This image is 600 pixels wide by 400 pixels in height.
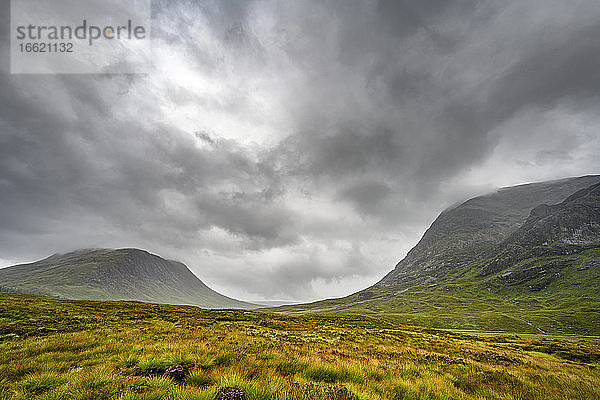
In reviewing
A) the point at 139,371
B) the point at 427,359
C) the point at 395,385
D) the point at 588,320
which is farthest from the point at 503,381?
the point at 588,320

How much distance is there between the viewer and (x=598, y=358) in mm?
25844

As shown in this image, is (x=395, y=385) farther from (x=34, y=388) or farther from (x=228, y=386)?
(x=34, y=388)

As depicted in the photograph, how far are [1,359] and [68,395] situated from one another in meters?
7.82

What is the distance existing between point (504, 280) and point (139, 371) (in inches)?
10029

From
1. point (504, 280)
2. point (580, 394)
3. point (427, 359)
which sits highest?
point (580, 394)

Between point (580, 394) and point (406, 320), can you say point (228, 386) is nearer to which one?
point (580, 394)

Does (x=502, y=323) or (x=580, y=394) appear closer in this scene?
(x=580, y=394)

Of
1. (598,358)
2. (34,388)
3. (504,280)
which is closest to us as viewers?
(34,388)

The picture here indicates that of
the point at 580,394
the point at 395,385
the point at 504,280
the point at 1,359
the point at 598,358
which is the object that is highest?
the point at 1,359

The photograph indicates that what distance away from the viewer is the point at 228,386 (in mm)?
5273

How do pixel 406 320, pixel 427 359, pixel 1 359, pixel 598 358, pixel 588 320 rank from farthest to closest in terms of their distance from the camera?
pixel 406 320 < pixel 588 320 < pixel 598 358 < pixel 427 359 < pixel 1 359

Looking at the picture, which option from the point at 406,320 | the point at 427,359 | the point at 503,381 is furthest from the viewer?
the point at 406,320

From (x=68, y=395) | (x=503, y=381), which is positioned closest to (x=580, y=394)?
(x=503, y=381)

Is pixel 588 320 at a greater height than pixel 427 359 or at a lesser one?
lesser
